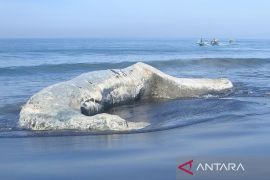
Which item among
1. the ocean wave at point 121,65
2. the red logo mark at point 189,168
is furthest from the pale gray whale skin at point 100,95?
the ocean wave at point 121,65

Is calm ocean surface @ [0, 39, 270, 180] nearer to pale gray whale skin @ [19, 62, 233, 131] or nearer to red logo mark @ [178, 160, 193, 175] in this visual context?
red logo mark @ [178, 160, 193, 175]

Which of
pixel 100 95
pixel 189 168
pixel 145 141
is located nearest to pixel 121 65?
pixel 100 95

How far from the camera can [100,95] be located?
420 inches

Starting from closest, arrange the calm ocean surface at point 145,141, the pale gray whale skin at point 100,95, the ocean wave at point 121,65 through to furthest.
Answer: the calm ocean surface at point 145,141 < the pale gray whale skin at point 100,95 < the ocean wave at point 121,65

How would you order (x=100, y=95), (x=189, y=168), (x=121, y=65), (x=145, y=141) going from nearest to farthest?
(x=189, y=168)
(x=145, y=141)
(x=100, y=95)
(x=121, y=65)

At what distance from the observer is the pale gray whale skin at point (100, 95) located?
865 centimetres

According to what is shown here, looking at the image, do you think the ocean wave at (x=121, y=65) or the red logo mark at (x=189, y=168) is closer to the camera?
the red logo mark at (x=189, y=168)

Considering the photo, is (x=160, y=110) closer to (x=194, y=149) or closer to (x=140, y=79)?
(x=140, y=79)

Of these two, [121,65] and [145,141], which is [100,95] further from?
[121,65]

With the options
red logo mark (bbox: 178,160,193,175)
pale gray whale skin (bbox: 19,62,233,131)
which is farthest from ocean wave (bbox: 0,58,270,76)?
red logo mark (bbox: 178,160,193,175)

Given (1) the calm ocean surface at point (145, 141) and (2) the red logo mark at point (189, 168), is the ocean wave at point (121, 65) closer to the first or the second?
(1) the calm ocean surface at point (145, 141)

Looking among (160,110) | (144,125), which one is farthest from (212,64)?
(144,125)

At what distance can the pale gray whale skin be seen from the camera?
8648 millimetres

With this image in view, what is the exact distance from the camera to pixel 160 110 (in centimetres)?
1080
